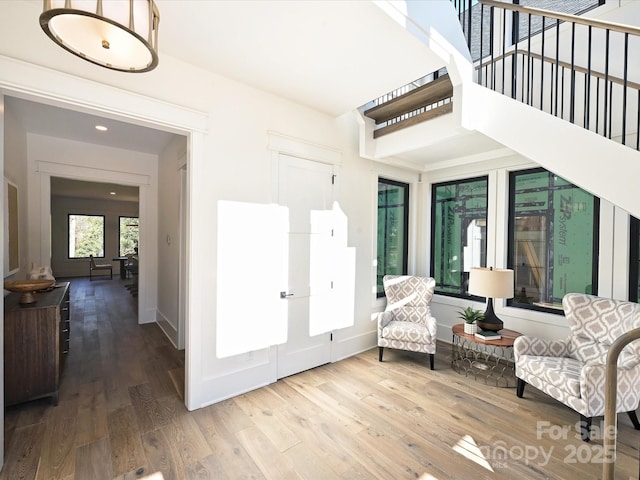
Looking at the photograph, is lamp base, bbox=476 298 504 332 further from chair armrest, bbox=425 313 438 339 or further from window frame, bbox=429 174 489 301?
window frame, bbox=429 174 489 301

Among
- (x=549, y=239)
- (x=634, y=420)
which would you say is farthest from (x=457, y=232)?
(x=634, y=420)

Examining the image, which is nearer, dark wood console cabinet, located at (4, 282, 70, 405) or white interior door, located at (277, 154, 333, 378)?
dark wood console cabinet, located at (4, 282, 70, 405)

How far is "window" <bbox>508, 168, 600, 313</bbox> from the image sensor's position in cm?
309

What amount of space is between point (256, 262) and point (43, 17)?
7.07ft

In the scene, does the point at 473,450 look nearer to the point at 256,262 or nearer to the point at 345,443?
the point at 345,443

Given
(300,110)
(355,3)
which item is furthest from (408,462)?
(300,110)

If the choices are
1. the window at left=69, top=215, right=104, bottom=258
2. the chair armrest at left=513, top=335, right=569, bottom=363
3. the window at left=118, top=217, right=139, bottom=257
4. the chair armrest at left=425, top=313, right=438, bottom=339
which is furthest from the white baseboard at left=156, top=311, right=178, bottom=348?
the window at left=69, top=215, right=104, bottom=258

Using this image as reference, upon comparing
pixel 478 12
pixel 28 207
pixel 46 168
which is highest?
pixel 478 12

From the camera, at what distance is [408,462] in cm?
192

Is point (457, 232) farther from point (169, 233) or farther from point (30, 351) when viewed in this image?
point (30, 351)

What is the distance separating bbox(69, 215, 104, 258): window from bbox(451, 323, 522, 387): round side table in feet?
39.1

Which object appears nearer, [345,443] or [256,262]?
[345,443]

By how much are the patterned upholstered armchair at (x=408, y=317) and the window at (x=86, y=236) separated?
11.0 meters

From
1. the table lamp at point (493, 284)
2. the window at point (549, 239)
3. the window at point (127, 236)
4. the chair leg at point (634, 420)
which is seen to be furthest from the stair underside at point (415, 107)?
the window at point (127, 236)
